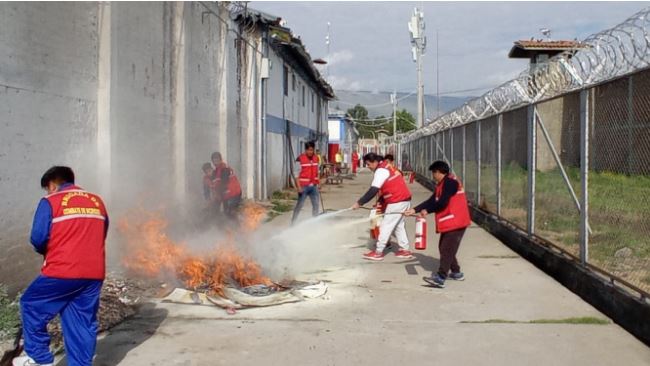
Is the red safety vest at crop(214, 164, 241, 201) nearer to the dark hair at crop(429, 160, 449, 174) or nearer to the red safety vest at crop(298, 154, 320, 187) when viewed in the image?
the red safety vest at crop(298, 154, 320, 187)

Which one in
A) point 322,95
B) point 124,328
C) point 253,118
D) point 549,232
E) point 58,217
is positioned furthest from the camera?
point 322,95

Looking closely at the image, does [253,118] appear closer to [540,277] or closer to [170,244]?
[170,244]

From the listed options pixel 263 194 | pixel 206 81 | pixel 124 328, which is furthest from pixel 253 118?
pixel 124 328

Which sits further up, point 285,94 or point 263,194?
point 285,94

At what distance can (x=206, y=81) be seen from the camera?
13133 mm

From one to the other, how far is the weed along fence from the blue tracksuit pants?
476cm

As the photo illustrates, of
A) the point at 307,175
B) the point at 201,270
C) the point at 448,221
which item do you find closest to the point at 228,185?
the point at 307,175

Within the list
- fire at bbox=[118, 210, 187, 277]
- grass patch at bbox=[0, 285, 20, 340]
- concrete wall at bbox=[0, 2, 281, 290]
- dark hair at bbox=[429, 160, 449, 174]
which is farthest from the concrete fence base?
concrete wall at bbox=[0, 2, 281, 290]

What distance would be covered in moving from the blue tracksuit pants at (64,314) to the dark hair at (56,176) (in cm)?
69

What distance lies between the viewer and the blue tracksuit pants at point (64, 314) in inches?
170

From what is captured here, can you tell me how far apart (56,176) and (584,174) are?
18.7 feet

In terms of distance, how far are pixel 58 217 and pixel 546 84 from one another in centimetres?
782

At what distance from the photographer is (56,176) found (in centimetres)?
455

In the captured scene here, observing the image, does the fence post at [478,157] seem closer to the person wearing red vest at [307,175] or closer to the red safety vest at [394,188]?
the person wearing red vest at [307,175]
